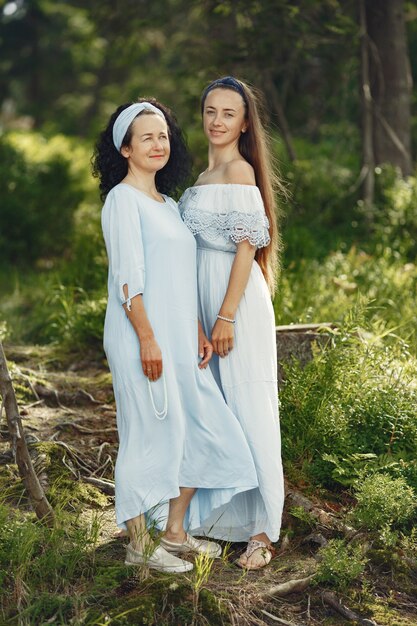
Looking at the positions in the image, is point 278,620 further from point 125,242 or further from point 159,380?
point 125,242

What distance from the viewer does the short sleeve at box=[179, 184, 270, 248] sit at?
432 cm

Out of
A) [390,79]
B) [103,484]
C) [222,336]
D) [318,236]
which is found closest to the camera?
[222,336]

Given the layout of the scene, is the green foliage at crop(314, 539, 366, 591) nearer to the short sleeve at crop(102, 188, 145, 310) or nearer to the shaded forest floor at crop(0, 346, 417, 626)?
the shaded forest floor at crop(0, 346, 417, 626)

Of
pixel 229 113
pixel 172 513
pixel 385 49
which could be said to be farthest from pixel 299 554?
pixel 385 49

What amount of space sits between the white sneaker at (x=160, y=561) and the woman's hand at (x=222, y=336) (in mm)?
930

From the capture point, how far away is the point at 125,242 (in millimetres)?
4031

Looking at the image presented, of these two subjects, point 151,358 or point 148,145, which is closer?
point 151,358

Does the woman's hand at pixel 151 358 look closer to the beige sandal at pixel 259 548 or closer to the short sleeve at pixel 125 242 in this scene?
the short sleeve at pixel 125 242

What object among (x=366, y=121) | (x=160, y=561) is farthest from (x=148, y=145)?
(x=366, y=121)

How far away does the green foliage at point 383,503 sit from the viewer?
4.48 meters

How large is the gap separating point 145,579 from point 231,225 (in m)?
1.60

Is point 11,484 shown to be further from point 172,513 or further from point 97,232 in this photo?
point 97,232

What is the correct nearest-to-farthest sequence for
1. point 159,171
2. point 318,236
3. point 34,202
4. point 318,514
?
1. point 159,171
2. point 318,514
3. point 318,236
4. point 34,202

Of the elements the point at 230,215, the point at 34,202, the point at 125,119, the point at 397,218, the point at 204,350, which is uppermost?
the point at 34,202
